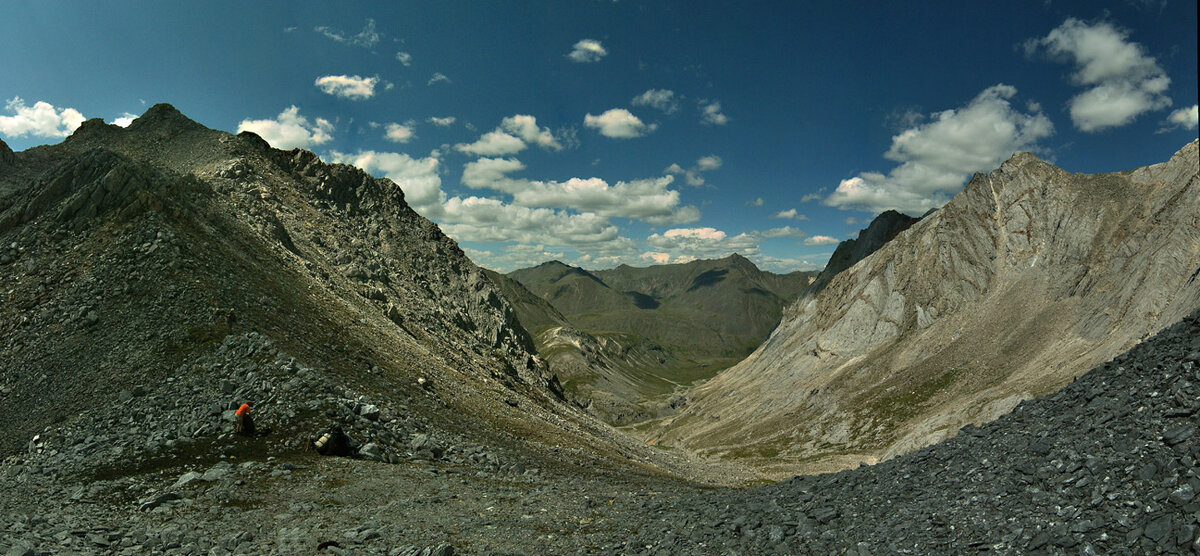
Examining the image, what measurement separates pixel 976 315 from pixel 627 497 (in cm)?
12507

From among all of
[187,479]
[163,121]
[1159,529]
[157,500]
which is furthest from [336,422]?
[163,121]

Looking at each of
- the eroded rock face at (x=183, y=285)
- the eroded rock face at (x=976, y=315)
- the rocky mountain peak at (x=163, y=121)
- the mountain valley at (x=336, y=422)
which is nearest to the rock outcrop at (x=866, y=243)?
the eroded rock face at (x=976, y=315)

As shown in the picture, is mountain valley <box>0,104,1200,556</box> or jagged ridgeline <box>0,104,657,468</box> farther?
jagged ridgeline <box>0,104,657,468</box>

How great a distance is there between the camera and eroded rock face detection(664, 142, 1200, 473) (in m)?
86.2

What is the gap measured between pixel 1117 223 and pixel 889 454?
76.5m

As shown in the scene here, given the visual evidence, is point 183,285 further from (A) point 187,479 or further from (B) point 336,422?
(A) point 187,479

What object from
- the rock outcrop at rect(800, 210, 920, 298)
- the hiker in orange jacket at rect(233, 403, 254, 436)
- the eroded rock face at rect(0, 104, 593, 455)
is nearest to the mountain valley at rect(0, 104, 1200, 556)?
the eroded rock face at rect(0, 104, 593, 455)

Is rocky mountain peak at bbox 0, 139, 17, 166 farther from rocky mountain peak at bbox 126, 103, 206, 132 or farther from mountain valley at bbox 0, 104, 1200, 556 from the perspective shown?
rocky mountain peak at bbox 126, 103, 206, 132

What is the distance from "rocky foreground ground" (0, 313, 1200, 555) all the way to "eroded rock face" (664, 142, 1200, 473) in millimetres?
77662

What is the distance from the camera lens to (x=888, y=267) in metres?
145

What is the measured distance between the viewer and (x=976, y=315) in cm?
11388

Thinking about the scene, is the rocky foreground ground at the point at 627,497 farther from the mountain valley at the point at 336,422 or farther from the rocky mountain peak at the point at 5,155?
the rocky mountain peak at the point at 5,155

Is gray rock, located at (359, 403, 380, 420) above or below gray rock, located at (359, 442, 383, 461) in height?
above

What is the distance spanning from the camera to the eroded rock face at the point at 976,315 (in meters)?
86.2
